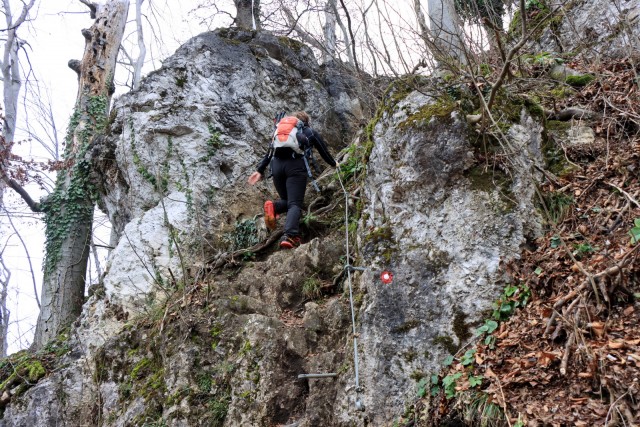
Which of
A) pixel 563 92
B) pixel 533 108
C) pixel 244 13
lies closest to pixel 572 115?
pixel 563 92

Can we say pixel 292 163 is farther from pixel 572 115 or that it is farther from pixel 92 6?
pixel 92 6

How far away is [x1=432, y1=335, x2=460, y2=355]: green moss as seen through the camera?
161 inches

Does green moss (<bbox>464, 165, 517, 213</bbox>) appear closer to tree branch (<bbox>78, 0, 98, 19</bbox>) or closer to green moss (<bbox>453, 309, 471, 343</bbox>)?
green moss (<bbox>453, 309, 471, 343</bbox>)

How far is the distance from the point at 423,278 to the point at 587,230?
1398mm

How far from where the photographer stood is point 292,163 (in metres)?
6.85

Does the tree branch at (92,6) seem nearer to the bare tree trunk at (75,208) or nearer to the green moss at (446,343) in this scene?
the bare tree trunk at (75,208)

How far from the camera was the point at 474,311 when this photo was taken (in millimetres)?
4184

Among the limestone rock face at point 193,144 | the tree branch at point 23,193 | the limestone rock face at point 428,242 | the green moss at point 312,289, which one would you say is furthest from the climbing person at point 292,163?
the tree branch at point 23,193

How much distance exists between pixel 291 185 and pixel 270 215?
1.63 ft

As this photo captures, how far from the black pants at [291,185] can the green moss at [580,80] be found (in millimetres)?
3442

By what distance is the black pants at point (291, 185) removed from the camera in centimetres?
660

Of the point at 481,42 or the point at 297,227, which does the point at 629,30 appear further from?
the point at 297,227

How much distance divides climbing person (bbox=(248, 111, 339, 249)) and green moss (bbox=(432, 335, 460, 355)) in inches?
108

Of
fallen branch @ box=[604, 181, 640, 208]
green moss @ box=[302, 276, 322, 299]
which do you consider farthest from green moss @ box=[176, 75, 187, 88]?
fallen branch @ box=[604, 181, 640, 208]
